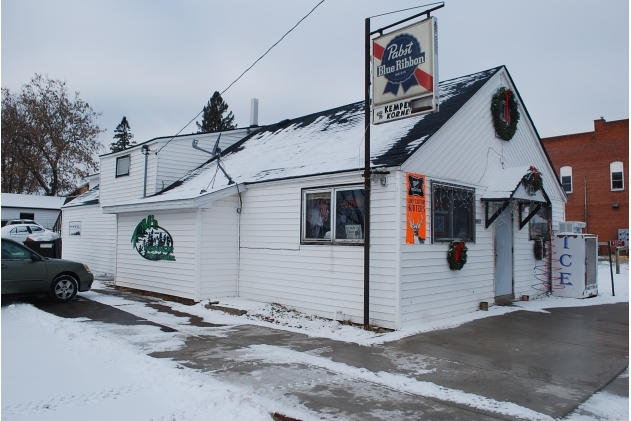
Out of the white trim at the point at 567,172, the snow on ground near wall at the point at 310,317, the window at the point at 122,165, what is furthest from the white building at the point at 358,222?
the white trim at the point at 567,172

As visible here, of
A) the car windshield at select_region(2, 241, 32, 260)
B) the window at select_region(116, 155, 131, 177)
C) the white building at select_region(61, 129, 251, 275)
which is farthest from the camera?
the window at select_region(116, 155, 131, 177)

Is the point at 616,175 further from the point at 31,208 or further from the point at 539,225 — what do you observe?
the point at 31,208

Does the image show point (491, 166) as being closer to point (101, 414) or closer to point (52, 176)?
point (101, 414)

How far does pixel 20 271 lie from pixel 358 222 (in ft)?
23.1

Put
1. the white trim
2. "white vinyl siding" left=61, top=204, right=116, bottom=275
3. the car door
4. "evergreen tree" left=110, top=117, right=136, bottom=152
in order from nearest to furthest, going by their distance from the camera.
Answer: the car door → "white vinyl siding" left=61, top=204, right=116, bottom=275 → the white trim → "evergreen tree" left=110, top=117, right=136, bottom=152

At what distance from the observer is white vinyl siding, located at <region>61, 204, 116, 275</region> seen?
56.9 feet

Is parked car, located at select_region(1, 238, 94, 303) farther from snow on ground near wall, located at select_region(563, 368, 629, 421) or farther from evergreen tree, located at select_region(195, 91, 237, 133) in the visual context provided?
evergreen tree, located at select_region(195, 91, 237, 133)

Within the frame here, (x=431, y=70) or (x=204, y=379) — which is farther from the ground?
(x=431, y=70)

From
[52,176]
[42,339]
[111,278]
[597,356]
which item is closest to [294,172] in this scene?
[42,339]

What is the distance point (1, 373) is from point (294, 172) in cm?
660

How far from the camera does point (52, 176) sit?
45.1 m

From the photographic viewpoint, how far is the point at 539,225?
1320cm

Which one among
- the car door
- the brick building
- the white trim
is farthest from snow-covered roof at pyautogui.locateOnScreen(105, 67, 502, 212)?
the white trim

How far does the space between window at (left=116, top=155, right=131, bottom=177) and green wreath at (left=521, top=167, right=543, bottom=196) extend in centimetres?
1242
